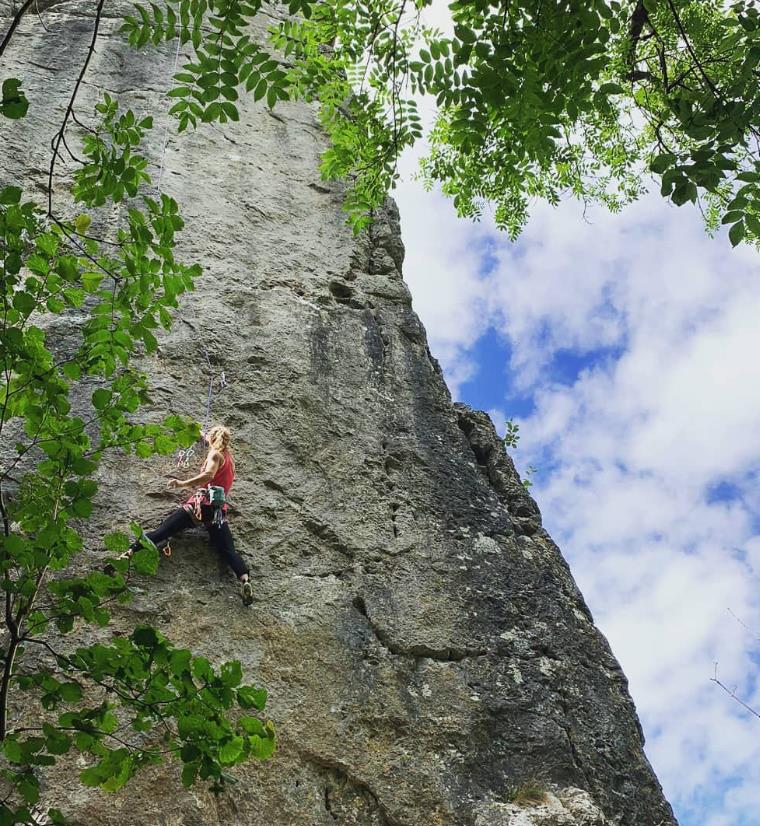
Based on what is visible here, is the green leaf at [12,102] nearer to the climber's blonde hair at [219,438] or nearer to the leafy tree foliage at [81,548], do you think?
the leafy tree foliage at [81,548]

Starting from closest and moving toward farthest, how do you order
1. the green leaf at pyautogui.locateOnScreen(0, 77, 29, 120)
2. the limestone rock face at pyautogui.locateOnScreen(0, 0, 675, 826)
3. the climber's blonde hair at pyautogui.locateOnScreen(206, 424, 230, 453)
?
1. the green leaf at pyautogui.locateOnScreen(0, 77, 29, 120)
2. the limestone rock face at pyautogui.locateOnScreen(0, 0, 675, 826)
3. the climber's blonde hair at pyautogui.locateOnScreen(206, 424, 230, 453)

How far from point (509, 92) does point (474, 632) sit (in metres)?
4.44

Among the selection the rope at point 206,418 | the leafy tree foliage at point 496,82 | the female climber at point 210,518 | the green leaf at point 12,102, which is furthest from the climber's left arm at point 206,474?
the green leaf at point 12,102

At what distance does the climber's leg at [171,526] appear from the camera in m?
6.80

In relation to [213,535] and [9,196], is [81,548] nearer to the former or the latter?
[9,196]

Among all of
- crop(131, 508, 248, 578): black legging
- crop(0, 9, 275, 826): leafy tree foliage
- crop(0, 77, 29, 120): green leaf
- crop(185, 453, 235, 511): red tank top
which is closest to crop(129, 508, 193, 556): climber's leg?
crop(131, 508, 248, 578): black legging

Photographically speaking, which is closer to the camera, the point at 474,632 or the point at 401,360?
the point at 474,632

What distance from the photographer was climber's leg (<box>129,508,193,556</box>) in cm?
680

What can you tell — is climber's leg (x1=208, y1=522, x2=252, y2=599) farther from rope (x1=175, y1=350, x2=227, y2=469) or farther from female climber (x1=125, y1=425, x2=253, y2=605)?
rope (x1=175, y1=350, x2=227, y2=469)

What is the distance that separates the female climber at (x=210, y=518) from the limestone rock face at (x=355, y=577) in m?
0.15

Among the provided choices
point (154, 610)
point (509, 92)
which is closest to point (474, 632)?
point (154, 610)

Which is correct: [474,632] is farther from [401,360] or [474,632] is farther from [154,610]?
[401,360]

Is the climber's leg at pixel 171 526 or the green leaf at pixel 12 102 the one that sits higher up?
the climber's leg at pixel 171 526

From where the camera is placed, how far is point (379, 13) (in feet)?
18.8
